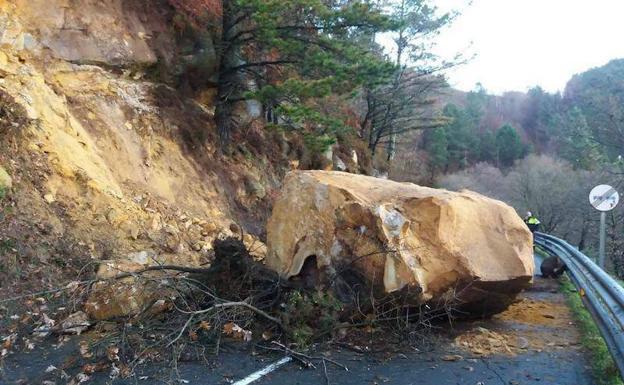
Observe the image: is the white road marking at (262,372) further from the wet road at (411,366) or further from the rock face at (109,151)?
the rock face at (109,151)

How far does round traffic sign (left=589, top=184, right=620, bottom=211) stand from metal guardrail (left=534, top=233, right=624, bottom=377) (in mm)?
2425

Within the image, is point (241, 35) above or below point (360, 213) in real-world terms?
above

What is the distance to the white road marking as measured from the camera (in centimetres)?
491

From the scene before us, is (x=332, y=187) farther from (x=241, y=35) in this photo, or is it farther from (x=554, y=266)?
(x=241, y=35)

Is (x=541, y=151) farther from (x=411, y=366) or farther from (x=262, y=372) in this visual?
(x=262, y=372)

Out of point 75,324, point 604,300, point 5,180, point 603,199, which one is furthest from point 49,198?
point 603,199

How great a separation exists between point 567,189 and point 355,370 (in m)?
31.4

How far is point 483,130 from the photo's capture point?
225ft

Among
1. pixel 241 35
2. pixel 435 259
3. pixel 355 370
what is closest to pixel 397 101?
pixel 241 35

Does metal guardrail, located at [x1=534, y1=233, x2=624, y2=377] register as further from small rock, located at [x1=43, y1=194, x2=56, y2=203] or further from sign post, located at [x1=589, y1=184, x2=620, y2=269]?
small rock, located at [x1=43, y1=194, x2=56, y2=203]

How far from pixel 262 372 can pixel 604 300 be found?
3610mm

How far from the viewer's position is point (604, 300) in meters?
5.72

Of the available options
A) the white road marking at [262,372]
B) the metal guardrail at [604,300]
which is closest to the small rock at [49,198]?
the white road marking at [262,372]

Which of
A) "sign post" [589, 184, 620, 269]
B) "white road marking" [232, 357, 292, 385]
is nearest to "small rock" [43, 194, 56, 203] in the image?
"white road marking" [232, 357, 292, 385]
